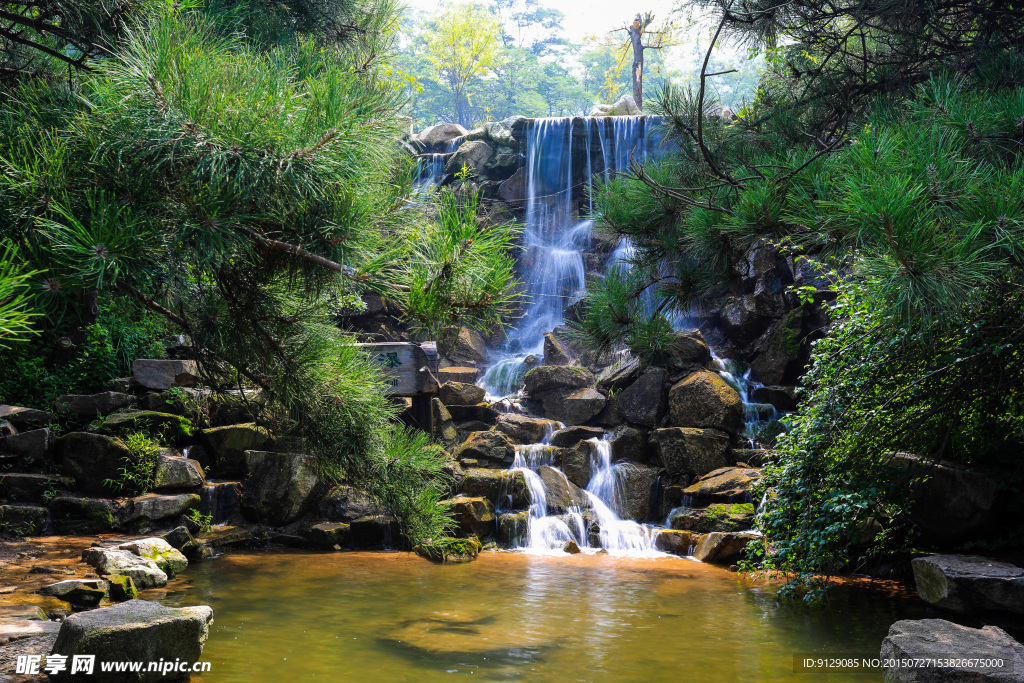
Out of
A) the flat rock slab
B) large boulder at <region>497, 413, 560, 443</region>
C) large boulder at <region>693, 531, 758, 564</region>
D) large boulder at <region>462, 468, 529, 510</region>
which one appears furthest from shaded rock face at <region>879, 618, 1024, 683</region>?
large boulder at <region>497, 413, 560, 443</region>

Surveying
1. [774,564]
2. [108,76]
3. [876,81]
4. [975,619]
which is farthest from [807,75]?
[108,76]

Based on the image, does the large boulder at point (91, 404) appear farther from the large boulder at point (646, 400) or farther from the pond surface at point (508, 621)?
the large boulder at point (646, 400)

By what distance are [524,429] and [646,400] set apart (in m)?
1.86

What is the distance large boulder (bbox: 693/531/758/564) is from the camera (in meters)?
7.84

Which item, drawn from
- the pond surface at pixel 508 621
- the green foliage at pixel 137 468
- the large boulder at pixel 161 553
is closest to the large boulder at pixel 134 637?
the pond surface at pixel 508 621

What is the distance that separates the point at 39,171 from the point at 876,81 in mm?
4775

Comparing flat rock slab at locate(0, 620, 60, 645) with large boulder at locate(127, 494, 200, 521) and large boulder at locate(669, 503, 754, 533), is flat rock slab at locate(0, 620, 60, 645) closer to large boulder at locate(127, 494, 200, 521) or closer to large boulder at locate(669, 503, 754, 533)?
large boulder at locate(127, 494, 200, 521)

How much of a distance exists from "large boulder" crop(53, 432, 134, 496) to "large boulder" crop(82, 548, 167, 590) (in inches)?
63.5

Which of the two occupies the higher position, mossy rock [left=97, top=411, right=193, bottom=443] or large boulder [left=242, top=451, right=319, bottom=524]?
mossy rock [left=97, top=411, right=193, bottom=443]

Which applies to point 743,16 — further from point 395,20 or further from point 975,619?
point 975,619

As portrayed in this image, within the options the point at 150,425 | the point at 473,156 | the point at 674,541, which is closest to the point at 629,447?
the point at 674,541

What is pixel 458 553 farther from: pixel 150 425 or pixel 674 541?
pixel 150 425

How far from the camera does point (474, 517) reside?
27.9ft

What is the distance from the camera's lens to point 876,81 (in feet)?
15.5
